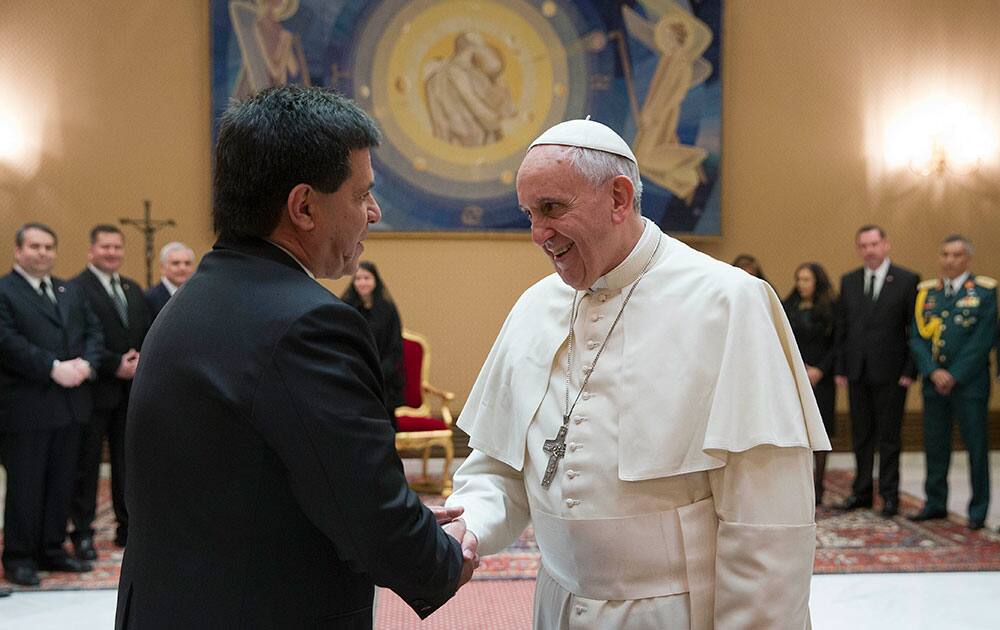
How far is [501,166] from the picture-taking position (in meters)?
9.27

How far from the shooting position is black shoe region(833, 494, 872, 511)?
23.6ft

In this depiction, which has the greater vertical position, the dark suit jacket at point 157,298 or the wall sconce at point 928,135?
the wall sconce at point 928,135

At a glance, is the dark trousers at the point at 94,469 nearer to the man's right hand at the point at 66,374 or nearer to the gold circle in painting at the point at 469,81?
the man's right hand at the point at 66,374

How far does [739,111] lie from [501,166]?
233cm

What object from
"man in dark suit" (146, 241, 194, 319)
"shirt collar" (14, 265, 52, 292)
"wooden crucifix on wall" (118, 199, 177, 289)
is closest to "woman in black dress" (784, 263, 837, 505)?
"man in dark suit" (146, 241, 194, 319)

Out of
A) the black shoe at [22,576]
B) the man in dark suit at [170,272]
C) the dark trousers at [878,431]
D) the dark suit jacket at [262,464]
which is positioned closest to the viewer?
the dark suit jacket at [262,464]

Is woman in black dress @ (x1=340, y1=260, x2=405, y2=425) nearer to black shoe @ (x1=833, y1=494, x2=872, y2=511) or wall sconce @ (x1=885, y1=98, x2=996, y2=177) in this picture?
black shoe @ (x1=833, y1=494, x2=872, y2=511)

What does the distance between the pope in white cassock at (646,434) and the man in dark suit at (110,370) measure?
442 centimetres

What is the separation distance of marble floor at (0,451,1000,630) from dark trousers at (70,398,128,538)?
2.66 feet

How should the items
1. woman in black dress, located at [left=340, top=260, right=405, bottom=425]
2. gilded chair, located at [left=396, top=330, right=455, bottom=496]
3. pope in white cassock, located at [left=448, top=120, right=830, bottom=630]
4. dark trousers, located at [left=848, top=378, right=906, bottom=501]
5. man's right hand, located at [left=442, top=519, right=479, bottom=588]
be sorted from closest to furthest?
man's right hand, located at [left=442, top=519, right=479, bottom=588]
pope in white cassock, located at [left=448, top=120, right=830, bottom=630]
dark trousers, located at [left=848, top=378, right=906, bottom=501]
woman in black dress, located at [left=340, top=260, right=405, bottom=425]
gilded chair, located at [left=396, top=330, right=455, bottom=496]

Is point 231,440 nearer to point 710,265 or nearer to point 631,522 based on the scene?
point 631,522

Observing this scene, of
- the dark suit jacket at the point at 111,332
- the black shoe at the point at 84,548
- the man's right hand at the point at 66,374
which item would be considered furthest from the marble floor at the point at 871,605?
the dark suit jacket at the point at 111,332

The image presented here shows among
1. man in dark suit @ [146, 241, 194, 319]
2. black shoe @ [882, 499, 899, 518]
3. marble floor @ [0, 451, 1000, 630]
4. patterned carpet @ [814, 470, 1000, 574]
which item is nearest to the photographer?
marble floor @ [0, 451, 1000, 630]

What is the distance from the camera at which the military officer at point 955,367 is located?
22.2ft
